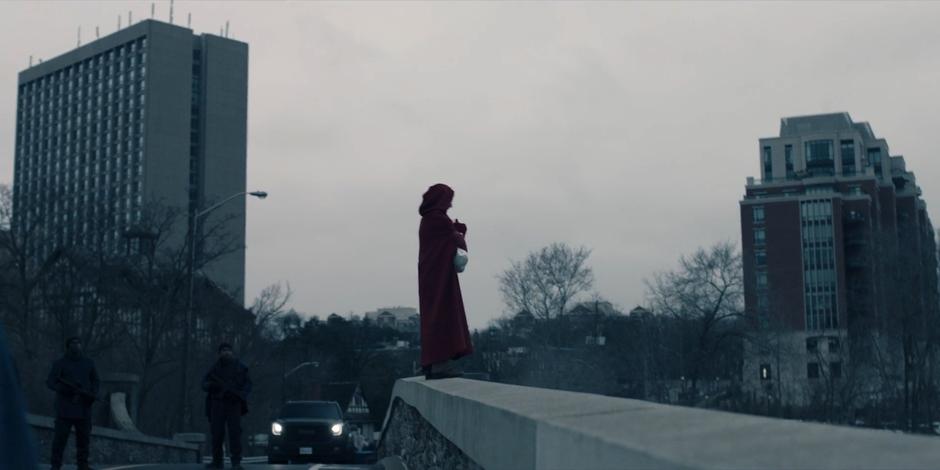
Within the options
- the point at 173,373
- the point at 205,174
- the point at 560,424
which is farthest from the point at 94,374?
the point at 205,174

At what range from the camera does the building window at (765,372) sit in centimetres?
7531

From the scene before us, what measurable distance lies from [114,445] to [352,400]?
69047 mm

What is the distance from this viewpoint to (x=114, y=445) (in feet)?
73.0

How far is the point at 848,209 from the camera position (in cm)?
11475

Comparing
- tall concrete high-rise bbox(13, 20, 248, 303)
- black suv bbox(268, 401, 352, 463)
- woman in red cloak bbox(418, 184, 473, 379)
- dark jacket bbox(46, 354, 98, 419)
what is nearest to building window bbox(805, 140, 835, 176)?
tall concrete high-rise bbox(13, 20, 248, 303)

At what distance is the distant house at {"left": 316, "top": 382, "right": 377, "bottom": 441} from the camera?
8356 centimetres

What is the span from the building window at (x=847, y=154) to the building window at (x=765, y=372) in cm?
4547

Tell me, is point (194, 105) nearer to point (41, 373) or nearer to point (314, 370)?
point (314, 370)

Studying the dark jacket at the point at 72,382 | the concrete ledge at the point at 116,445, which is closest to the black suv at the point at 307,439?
the concrete ledge at the point at 116,445

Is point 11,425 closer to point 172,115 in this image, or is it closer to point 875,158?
point 875,158

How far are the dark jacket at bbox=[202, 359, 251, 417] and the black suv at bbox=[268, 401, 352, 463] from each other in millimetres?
10053

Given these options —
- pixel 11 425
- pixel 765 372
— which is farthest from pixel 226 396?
pixel 765 372

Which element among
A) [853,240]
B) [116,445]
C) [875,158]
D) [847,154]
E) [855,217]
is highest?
[875,158]

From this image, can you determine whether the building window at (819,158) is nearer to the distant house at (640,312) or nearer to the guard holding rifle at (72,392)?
the distant house at (640,312)
